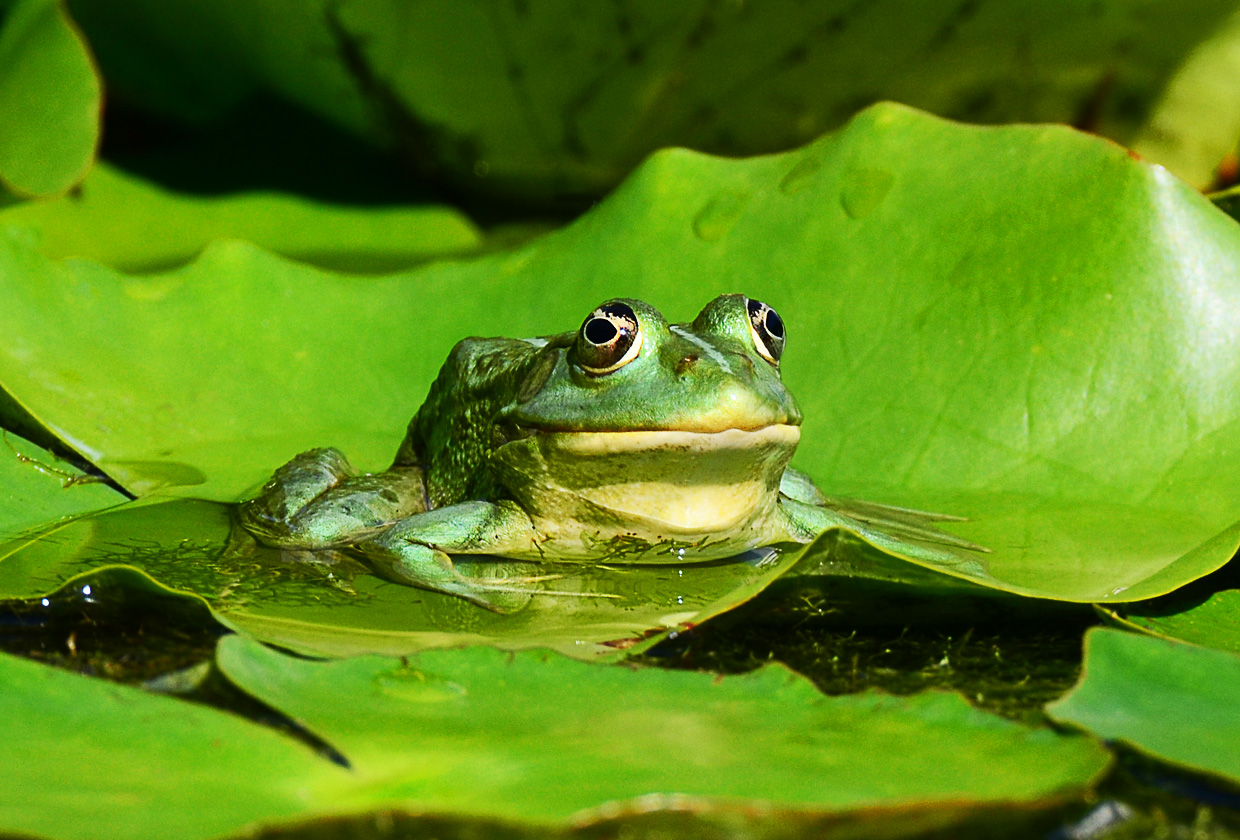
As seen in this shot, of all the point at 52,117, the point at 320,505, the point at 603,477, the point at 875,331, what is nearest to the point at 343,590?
the point at 320,505

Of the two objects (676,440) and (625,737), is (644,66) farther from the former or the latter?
(625,737)

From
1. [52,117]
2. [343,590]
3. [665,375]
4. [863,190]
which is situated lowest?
[343,590]

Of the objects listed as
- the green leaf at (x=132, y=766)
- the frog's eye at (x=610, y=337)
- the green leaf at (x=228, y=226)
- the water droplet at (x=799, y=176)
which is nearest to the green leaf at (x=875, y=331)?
the water droplet at (x=799, y=176)

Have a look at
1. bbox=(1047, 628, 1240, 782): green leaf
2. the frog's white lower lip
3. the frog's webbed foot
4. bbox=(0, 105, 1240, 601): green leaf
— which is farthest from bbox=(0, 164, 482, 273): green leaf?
bbox=(1047, 628, 1240, 782): green leaf

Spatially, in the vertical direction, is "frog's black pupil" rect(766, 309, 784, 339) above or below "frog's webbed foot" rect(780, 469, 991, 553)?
above

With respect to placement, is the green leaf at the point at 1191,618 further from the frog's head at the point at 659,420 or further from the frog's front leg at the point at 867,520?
the frog's head at the point at 659,420

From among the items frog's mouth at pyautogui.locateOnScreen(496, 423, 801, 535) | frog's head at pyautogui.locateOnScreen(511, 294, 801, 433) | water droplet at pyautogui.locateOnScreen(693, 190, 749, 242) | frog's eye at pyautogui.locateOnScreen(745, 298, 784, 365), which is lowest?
frog's mouth at pyautogui.locateOnScreen(496, 423, 801, 535)

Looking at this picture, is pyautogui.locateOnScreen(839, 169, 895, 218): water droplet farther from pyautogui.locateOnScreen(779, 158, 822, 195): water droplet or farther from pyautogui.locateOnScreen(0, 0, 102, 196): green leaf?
pyautogui.locateOnScreen(0, 0, 102, 196): green leaf
